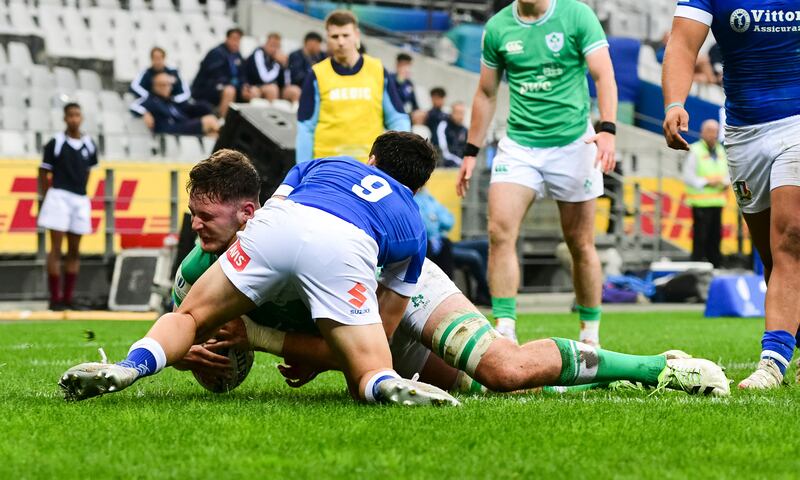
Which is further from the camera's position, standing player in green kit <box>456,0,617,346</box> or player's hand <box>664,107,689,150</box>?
standing player in green kit <box>456,0,617,346</box>

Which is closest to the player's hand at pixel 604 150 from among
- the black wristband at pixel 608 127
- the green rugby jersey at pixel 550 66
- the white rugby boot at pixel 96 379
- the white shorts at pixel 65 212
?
the black wristband at pixel 608 127

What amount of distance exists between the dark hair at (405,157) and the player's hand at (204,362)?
103cm

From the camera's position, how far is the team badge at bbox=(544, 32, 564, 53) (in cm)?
812

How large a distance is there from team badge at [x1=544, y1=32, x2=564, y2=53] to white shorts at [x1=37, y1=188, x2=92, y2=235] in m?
7.86

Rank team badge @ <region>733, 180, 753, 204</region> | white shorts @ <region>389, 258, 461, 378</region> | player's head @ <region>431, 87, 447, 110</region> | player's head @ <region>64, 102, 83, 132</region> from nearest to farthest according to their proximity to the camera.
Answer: white shorts @ <region>389, 258, 461, 378</region>
team badge @ <region>733, 180, 753, 204</region>
player's head @ <region>64, 102, 83, 132</region>
player's head @ <region>431, 87, 447, 110</region>

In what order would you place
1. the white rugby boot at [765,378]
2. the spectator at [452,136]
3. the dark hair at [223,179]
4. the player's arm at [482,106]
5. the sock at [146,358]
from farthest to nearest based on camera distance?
the spectator at [452,136], the player's arm at [482,106], the white rugby boot at [765,378], the dark hair at [223,179], the sock at [146,358]

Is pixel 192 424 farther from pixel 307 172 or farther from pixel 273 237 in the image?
pixel 307 172

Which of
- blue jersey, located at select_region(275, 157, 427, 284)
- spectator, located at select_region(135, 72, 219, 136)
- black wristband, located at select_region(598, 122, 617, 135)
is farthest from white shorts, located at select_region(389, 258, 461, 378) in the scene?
spectator, located at select_region(135, 72, 219, 136)

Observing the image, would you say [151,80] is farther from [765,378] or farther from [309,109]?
[765,378]

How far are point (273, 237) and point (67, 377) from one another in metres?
0.91

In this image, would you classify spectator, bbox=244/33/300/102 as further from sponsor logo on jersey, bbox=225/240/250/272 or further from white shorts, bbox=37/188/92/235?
sponsor logo on jersey, bbox=225/240/250/272

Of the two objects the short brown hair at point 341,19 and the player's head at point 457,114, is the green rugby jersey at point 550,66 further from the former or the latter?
the player's head at point 457,114

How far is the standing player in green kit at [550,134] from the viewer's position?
803 centimetres

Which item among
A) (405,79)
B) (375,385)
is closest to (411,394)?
(375,385)
